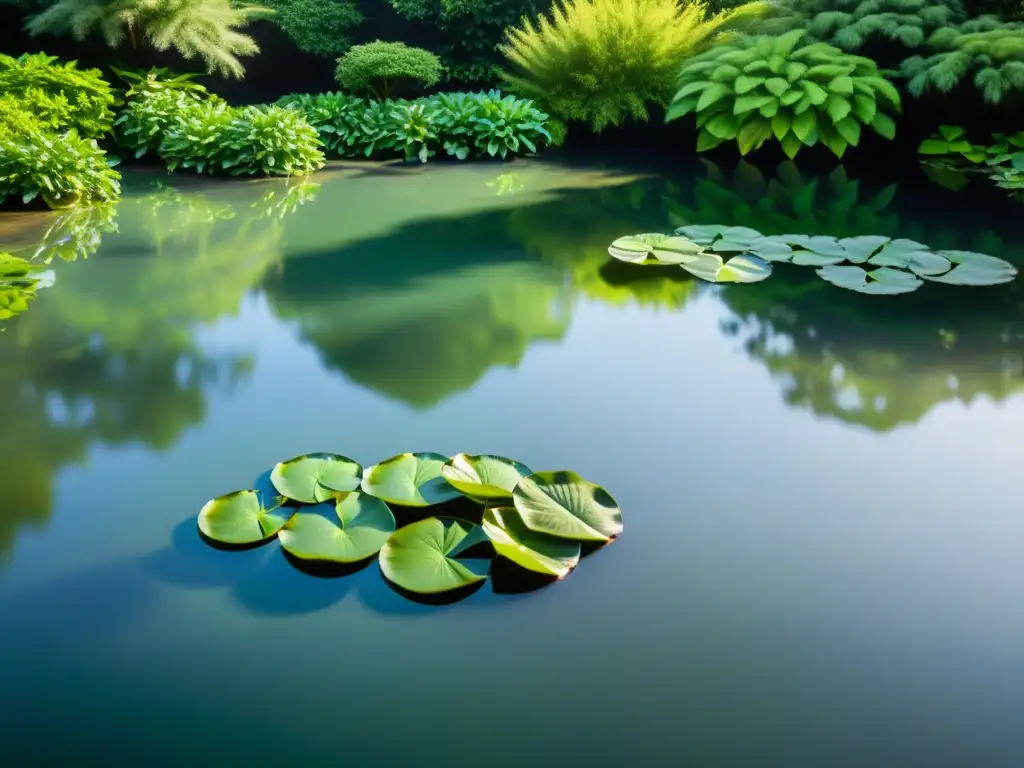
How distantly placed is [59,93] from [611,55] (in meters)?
4.37

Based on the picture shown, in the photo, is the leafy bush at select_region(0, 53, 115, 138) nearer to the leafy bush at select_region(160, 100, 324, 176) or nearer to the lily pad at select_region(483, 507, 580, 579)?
the leafy bush at select_region(160, 100, 324, 176)

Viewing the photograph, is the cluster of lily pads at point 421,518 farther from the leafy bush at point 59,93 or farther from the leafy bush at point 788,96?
the leafy bush at point 788,96

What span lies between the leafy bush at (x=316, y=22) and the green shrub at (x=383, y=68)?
1339 millimetres

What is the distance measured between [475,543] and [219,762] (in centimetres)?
68

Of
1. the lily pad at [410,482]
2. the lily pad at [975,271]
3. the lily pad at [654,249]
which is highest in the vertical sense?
the lily pad at [654,249]

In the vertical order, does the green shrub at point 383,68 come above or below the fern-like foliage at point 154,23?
below

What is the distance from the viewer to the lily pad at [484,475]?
198 centimetres

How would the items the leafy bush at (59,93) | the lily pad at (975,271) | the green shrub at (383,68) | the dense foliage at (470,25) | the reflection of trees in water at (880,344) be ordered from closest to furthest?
the reflection of trees in water at (880,344) → the lily pad at (975,271) → the leafy bush at (59,93) → the green shrub at (383,68) → the dense foliage at (470,25)

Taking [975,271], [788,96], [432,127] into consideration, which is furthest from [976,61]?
[432,127]

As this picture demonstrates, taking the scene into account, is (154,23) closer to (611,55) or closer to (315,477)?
(611,55)

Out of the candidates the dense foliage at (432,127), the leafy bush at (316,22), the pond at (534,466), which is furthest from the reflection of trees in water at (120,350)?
the leafy bush at (316,22)

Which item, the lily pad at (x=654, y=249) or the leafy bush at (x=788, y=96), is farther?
the leafy bush at (x=788, y=96)

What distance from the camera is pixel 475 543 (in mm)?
1830

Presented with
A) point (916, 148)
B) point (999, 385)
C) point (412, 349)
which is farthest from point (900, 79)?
point (412, 349)
